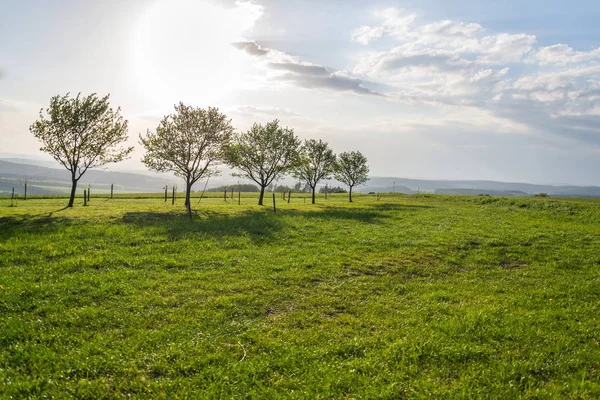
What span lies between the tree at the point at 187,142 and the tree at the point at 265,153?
1009cm

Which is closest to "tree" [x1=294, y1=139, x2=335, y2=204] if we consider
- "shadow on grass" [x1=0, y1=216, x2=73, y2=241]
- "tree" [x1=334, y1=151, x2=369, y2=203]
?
"tree" [x1=334, y1=151, x2=369, y2=203]

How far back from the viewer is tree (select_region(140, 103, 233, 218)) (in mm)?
52500

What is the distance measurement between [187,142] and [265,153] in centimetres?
1780

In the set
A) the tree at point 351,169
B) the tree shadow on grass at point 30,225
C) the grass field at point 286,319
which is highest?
the tree at point 351,169

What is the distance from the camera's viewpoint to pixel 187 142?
5344 cm

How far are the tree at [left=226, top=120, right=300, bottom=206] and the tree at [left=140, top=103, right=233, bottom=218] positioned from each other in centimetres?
1009

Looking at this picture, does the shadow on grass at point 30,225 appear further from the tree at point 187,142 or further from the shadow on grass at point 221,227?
the tree at point 187,142

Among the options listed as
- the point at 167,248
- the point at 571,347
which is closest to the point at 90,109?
the point at 167,248

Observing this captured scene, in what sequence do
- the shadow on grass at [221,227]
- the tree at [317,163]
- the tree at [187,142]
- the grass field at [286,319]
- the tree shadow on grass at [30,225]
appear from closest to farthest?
the grass field at [286,319]
the tree shadow on grass at [30,225]
the shadow on grass at [221,227]
the tree at [187,142]
the tree at [317,163]

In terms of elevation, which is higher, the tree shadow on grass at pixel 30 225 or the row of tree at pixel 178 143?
the row of tree at pixel 178 143

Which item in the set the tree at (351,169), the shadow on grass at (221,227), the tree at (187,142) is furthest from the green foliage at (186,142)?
the tree at (351,169)

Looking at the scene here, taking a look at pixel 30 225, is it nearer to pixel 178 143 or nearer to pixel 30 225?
pixel 30 225

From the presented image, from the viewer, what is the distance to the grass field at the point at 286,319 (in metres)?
9.34

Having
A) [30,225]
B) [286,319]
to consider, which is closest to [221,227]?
[30,225]
